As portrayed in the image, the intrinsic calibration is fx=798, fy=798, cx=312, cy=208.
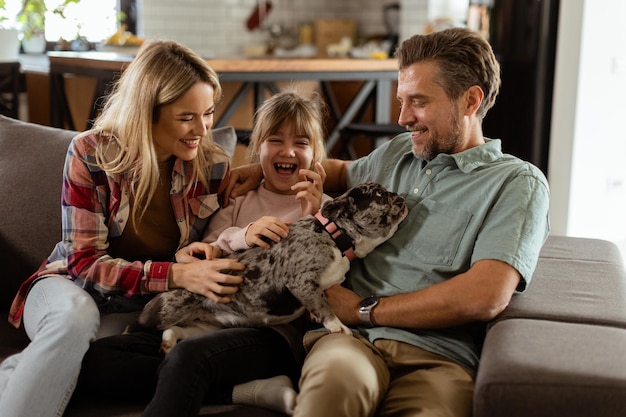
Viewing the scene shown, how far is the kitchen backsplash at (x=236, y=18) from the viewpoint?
642cm

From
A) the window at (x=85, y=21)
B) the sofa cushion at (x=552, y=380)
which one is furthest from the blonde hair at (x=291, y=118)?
the window at (x=85, y=21)

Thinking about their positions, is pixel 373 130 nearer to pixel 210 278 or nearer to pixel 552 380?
pixel 210 278

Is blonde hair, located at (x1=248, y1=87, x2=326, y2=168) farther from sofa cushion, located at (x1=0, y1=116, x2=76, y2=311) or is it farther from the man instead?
sofa cushion, located at (x1=0, y1=116, x2=76, y2=311)

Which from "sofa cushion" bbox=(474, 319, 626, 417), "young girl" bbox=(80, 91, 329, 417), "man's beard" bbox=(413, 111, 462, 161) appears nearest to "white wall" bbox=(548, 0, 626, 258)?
"young girl" bbox=(80, 91, 329, 417)

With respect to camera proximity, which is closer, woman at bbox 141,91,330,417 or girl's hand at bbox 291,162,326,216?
woman at bbox 141,91,330,417

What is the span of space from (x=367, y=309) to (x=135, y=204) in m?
0.69

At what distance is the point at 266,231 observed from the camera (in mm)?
2041

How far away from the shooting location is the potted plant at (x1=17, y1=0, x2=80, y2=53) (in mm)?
5762

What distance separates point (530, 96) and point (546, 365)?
12.4 ft

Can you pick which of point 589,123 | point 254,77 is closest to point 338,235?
point 254,77

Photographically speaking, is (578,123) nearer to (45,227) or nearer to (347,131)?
(347,131)

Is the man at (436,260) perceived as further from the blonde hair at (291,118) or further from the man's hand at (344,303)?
the blonde hair at (291,118)

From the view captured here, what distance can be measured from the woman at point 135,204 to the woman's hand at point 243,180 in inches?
3.5

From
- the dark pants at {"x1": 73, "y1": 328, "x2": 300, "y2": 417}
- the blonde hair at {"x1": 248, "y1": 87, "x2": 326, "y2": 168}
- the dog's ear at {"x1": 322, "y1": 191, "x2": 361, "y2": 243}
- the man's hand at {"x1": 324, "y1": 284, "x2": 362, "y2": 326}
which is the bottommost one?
the dark pants at {"x1": 73, "y1": 328, "x2": 300, "y2": 417}
